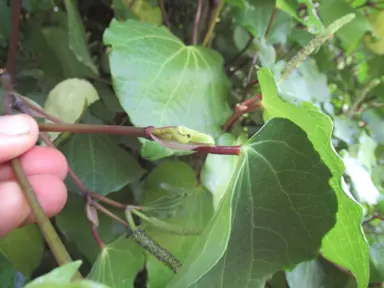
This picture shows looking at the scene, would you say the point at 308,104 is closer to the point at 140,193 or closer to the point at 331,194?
the point at 331,194

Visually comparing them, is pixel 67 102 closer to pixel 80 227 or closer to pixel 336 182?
pixel 80 227

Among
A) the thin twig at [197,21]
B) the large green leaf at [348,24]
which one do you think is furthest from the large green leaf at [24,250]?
the large green leaf at [348,24]

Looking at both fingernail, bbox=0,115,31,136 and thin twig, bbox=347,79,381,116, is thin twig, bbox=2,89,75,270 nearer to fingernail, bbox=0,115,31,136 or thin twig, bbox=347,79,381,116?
fingernail, bbox=0,115,31,136

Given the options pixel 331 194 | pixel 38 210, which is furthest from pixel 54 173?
pixel 331 194

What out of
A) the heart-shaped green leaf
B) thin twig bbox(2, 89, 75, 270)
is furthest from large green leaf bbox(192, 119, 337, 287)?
thin twig bbox(2, 89, 75, 270)

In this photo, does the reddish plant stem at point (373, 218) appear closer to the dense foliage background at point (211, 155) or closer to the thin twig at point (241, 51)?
the dense foliage background at point (211, 155)

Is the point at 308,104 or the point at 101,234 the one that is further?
the point at 101,234

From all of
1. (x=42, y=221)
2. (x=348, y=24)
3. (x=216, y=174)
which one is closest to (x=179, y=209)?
(x=216, y=174)
